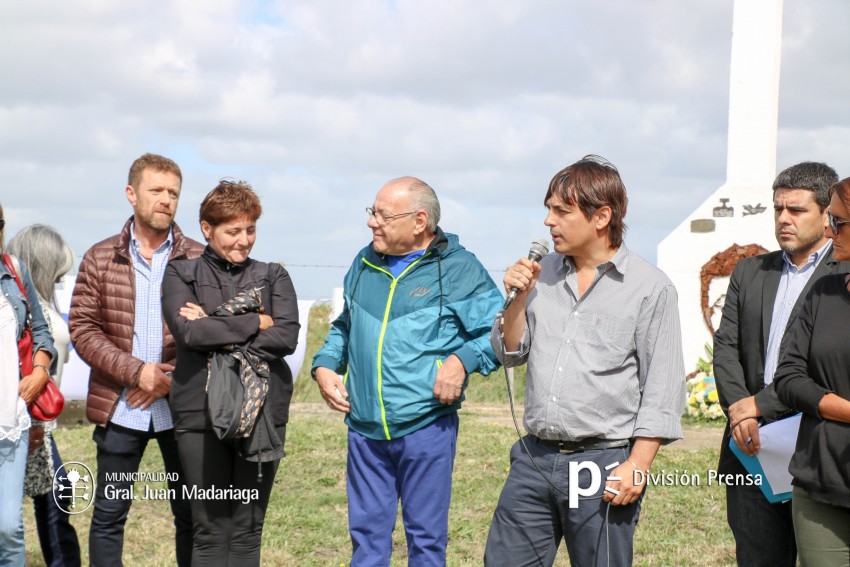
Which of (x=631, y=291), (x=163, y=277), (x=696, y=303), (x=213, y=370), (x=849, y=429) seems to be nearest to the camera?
(x=849, y=429)

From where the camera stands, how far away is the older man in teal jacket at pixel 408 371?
14.9 feet

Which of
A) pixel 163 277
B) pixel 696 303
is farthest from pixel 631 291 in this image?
pixel 696 303

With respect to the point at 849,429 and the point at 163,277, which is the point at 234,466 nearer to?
the point at 163,277

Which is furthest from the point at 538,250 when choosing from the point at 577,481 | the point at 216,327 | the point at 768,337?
the point at 216,327

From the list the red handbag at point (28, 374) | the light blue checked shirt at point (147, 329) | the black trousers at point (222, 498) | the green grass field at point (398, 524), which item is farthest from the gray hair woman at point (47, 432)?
the black trousers at point (222, 498)

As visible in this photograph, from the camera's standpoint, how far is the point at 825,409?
352 centimetres

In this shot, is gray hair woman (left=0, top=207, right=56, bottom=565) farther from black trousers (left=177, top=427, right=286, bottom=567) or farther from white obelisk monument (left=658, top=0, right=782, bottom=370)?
white obelisk monument (left=658, top=0, right=782, bottom=370)

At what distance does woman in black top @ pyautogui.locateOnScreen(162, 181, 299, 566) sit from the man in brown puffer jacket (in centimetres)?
37

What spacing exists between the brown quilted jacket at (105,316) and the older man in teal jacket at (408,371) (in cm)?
102

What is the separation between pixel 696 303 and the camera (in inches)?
485

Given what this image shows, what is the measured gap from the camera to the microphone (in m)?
3.74

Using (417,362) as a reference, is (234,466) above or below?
below

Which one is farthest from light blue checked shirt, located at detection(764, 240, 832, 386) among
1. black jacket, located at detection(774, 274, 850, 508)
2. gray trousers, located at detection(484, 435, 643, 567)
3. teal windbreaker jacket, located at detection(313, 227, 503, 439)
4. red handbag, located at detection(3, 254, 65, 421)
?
red handbag, located at detection(3, 254, 65, 421)

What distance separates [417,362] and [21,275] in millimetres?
1979
